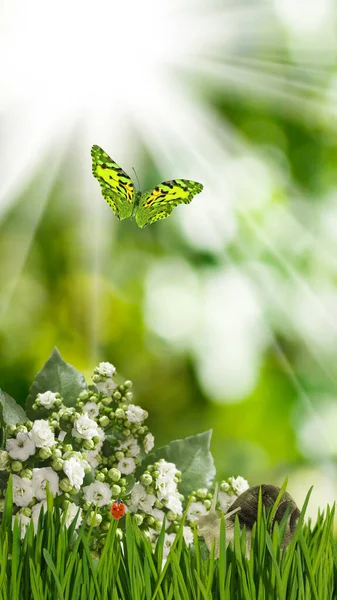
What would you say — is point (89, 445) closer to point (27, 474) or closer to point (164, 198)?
point (27, 474)

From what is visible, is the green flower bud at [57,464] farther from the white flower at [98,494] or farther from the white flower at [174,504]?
the white flower at [174,504]

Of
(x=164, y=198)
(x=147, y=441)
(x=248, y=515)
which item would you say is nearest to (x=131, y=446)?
(x=147, y=441)

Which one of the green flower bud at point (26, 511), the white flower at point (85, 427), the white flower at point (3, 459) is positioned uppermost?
the white flower at point (85, 427)

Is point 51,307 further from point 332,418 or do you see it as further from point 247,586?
point 247,586

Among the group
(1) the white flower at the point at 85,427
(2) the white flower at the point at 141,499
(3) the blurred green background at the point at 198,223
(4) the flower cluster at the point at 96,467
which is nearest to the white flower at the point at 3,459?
(4) the flower cluster at the point at 96,467

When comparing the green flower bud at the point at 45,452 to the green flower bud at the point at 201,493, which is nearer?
the green flower bud at the point at 45,452

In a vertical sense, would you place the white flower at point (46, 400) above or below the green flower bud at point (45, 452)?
above
